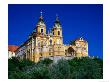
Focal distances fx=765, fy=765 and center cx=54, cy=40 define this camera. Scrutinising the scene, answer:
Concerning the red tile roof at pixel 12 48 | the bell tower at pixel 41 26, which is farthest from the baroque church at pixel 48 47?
the red tile roof at pixel 12 48

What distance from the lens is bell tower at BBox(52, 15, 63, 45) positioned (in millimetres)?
11391

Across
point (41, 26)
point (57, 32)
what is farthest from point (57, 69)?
point (41, 26)

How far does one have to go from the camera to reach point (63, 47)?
11.5 metres

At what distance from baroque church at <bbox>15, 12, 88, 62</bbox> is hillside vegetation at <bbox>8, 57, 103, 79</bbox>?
92 mm

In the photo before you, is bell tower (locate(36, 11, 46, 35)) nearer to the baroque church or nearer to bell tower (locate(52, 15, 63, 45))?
the baroque church

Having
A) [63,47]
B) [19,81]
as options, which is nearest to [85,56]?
[63,47]

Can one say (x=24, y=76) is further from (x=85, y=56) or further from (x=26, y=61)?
(x=85, y=56)

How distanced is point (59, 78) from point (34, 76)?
371 mm

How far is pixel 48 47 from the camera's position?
11.5 m

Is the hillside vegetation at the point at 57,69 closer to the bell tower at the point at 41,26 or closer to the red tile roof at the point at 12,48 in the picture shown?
the red tile roof at the point at 12,48

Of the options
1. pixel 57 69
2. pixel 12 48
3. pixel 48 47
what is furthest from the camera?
pixel 48 47

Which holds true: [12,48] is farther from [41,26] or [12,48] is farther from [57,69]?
[57,69]

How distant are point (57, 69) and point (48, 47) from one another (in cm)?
38
